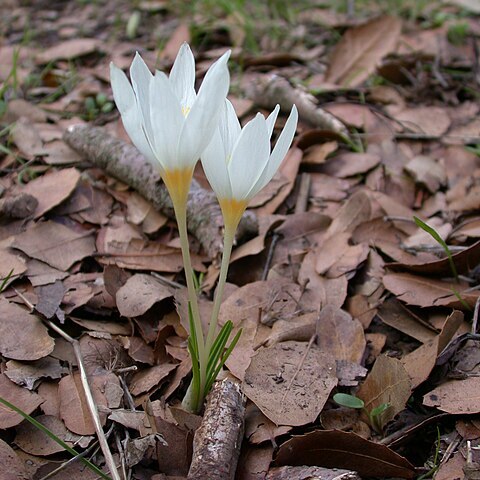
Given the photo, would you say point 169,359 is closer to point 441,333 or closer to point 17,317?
point 17,317

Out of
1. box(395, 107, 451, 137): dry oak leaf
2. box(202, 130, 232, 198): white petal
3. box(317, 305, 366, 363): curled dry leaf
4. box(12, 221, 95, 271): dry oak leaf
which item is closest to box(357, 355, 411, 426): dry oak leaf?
box(317, 305, 366, 363): curled dry leaf

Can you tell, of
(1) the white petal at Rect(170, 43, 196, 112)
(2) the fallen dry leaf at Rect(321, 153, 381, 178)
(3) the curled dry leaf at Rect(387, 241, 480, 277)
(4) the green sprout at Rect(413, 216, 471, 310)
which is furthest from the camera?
(2) the fallen dry leaf at Rect(321, 153, 381, 178)

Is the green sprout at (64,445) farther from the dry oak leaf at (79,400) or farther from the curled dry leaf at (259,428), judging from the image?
the curled dry leaf at (259,428)

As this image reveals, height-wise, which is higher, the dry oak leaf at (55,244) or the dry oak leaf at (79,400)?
the dry oak leaf at (55,244)

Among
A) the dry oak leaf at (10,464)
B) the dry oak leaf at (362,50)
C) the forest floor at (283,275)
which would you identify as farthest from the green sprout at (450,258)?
the dry oak leaf at (362,50)

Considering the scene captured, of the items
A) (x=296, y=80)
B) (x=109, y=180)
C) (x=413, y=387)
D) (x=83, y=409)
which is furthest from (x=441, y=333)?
(x=296, y=80)

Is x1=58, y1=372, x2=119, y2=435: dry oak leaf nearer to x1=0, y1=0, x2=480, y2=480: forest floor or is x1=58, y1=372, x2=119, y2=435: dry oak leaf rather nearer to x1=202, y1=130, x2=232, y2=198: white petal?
x1=0, y1=0, x2=480, y2=480: forest floor
